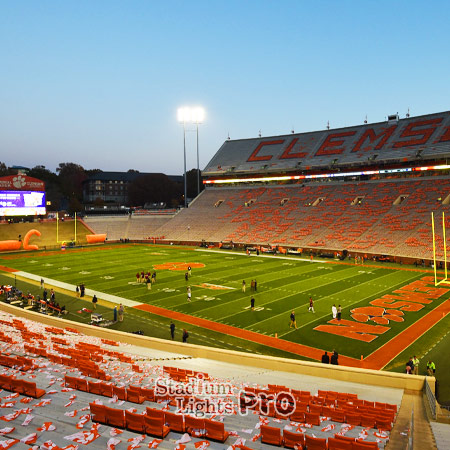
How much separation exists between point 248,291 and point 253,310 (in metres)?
4.53

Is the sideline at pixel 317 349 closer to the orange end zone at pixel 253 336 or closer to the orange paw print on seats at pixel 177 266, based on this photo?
the orange end zone at pixel 253 336

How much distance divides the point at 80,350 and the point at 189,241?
44.2 metres

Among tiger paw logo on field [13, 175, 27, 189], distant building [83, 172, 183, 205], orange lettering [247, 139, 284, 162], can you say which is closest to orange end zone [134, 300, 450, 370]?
tiger paw logo on field [13, 175, 27, 189]

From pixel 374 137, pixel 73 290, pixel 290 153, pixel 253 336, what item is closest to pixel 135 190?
pixel 290 153

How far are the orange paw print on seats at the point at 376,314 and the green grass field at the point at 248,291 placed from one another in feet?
1.45

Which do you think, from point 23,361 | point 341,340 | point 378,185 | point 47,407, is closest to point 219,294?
point 341,340

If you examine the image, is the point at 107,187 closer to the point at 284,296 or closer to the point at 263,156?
the point at 263,156

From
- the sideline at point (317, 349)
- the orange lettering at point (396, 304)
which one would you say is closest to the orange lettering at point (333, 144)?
the orange lettering at point (396, 304)

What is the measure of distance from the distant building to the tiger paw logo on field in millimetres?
71192

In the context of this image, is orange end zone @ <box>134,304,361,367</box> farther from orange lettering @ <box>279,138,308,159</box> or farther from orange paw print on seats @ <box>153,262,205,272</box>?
orange lettering @ <box>279,138,308,159</box>

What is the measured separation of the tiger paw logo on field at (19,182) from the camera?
54594mm

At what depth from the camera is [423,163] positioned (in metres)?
53.2

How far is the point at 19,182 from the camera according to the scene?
181 ft

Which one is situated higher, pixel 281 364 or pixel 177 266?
pixel 177 266
